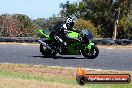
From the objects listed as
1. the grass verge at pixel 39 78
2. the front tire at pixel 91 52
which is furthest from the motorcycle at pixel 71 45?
the grass verge at pixel 39 78

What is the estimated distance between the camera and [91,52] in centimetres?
1772

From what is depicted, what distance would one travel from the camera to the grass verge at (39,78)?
877cm

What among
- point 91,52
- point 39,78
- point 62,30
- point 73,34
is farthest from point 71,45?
point 39,78

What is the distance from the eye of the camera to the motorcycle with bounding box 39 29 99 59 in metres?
17.7

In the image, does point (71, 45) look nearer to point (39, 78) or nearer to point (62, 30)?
point (62, 30)

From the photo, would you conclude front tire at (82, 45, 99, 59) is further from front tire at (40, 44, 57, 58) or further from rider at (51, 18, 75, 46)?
front tire at (40, 44, 57, 58)

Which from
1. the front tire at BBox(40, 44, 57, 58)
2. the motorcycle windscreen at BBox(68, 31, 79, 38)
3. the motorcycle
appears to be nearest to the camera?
the motorcycle

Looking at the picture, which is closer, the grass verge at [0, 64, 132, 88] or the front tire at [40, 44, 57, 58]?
the grass verge at [0, 64, 132, 88]

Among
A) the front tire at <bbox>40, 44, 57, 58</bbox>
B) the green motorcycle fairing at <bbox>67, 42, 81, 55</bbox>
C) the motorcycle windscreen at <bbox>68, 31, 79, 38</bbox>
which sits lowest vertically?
the front tire at <bbox>40, 44, 57, 58</bbox>

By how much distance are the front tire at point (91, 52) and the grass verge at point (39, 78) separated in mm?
4205

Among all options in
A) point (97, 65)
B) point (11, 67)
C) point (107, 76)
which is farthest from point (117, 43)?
point (107, 76)

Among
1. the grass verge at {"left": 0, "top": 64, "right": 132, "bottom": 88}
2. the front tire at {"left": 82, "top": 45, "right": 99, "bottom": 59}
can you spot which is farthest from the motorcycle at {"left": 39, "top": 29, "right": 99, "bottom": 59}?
the grass verge at {"left": 0, "top": 64, "right": 132, "bottom": 88}

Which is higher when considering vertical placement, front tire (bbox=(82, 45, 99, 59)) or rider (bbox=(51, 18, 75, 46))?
rider (bbox=(51, 18, 75, 46))

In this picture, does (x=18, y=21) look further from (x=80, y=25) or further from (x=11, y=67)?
(x=11, y=67)
